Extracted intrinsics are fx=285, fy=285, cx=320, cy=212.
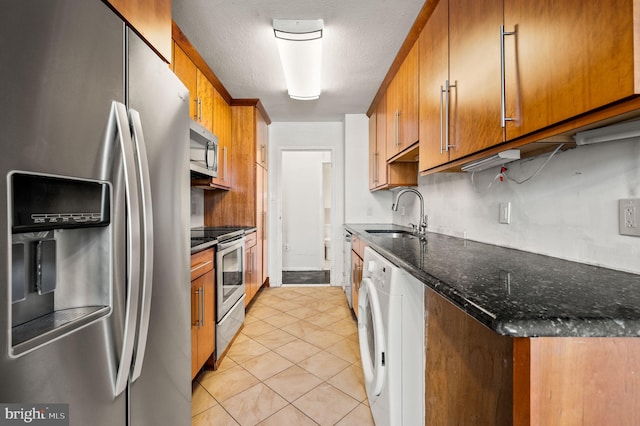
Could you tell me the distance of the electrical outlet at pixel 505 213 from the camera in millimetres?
1437

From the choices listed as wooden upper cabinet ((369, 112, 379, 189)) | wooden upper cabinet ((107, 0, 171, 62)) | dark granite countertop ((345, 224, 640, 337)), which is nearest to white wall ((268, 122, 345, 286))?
wooden upper cabinet ((369, 112, 379, 189))

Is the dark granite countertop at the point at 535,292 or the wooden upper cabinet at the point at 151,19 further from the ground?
the wooden upper cabinet at the point at 151,19

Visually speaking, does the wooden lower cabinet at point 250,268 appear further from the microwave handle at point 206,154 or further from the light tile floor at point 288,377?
the microwave handle at point 206,154

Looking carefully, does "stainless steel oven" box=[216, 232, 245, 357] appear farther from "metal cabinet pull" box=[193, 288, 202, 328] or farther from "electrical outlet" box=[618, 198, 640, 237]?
"electrical outlet" box=[618, 198, 640, 237]

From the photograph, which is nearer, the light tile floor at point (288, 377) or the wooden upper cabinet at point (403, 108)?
the light tile floor at point (288, 377)

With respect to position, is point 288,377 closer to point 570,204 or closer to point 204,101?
point 570,204

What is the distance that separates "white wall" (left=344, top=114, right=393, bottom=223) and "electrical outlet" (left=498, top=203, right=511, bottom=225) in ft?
7.59

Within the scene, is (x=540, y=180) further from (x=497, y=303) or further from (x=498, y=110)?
(x=497, y=303)

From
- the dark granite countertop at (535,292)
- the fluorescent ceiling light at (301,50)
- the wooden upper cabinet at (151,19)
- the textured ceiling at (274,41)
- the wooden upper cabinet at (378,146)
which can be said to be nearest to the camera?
the dark granite countertop at (535,292)

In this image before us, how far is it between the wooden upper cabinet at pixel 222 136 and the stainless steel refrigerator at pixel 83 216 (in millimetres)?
1814

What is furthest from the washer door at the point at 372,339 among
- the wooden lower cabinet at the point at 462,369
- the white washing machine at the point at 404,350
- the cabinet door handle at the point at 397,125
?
the cabinet door handle at the point at 397,125

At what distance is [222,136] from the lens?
2.97 m

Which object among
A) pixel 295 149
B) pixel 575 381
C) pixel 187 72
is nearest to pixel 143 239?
pixel 575 381

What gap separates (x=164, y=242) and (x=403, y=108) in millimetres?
1952
